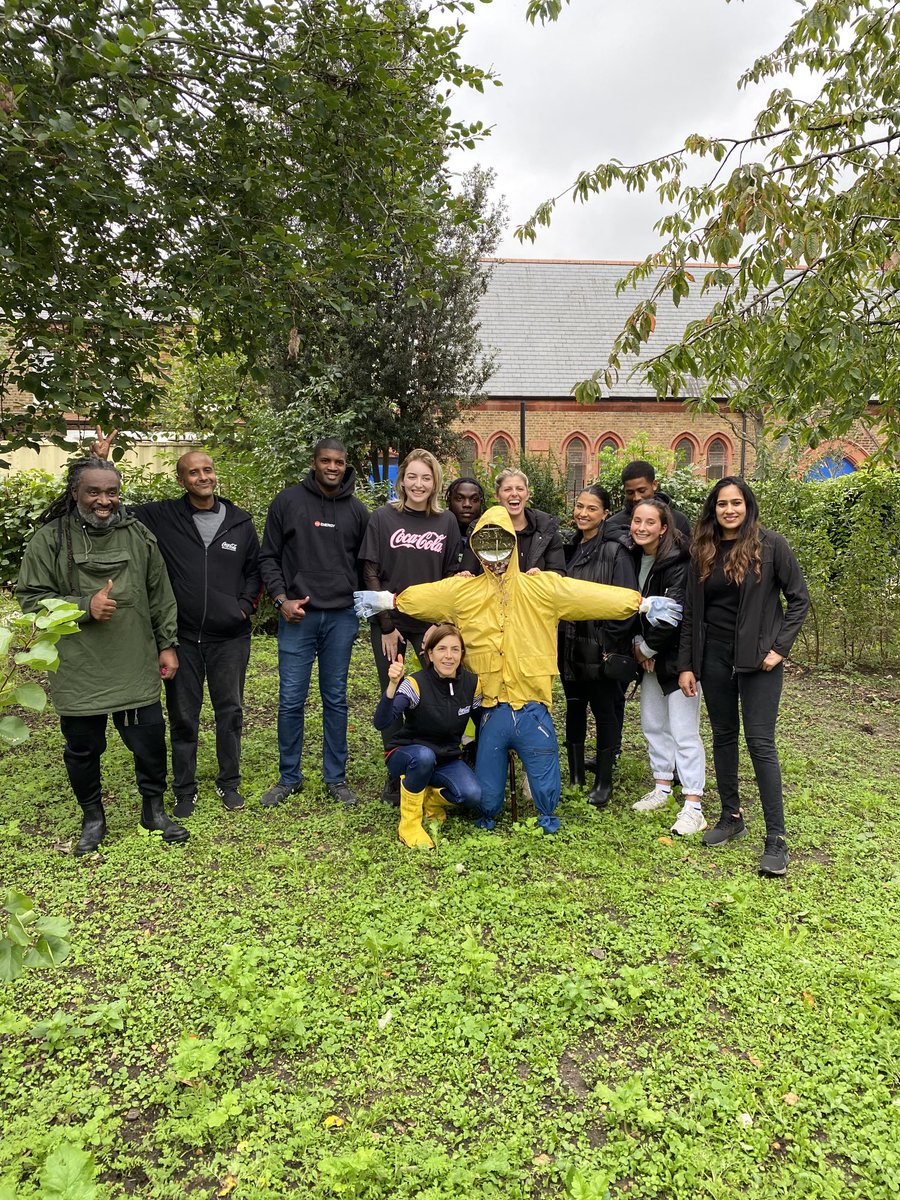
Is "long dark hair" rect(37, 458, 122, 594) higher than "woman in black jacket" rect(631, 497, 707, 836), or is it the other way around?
"long dark hair" rect(37, 458, 122, 594)

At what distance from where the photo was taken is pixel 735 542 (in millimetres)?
4148

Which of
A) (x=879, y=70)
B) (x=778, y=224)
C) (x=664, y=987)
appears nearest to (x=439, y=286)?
(x=879, y=70)

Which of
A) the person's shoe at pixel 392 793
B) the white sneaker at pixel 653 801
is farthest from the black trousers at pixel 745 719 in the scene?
the person's shoe at pixel 392 793

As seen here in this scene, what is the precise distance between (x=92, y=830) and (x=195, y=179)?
4.28 metres

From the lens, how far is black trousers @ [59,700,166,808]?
13.7 feet

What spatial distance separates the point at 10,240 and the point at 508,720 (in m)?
4.17

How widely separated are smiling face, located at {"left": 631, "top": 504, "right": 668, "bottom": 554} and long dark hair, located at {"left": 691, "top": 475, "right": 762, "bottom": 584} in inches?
12.1

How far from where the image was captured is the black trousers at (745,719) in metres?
4.09

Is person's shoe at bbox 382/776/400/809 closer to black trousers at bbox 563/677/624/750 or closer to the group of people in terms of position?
the group of people

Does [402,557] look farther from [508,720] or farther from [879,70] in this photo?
[879,70]

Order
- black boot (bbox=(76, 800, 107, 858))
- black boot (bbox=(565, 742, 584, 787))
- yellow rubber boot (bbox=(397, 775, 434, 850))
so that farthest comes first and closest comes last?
black boot (bbox=(565, 742, 584, 787))
yellow rubber boot (bbox=(397, 775, 434, 850))
black boot (bbox=(76, 800, 107, 858))

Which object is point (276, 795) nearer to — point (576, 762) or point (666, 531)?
point (576, 762)

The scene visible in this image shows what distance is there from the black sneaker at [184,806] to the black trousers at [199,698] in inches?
1.1

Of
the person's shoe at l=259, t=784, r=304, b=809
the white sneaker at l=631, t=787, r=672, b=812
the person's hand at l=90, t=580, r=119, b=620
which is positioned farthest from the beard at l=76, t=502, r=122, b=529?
the white sneaker at l=631, t=787, r=672, b=812
